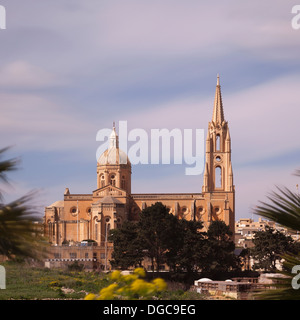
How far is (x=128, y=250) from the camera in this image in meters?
63.7

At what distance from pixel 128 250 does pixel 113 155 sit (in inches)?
1644

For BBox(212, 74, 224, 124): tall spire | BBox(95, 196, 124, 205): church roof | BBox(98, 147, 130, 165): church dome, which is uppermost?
BBox(212, 74, 224, 124): tall spire

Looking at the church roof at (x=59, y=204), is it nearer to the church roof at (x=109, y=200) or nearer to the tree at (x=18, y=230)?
the church roof at (x=109, y=200)

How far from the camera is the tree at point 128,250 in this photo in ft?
206

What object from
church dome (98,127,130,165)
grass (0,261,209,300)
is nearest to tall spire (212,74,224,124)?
church dome (98,127,130,165)

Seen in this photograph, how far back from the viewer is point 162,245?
63.1 metres

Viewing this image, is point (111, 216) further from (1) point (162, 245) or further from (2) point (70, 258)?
(1) point (162, 245)

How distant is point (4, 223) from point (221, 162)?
101 m

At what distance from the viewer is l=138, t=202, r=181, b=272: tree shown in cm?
6306

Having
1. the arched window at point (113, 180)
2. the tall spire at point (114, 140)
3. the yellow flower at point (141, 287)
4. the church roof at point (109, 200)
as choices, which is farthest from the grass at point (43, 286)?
the tall spire at point (114, 140)

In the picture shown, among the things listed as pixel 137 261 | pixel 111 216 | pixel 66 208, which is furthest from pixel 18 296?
pixel 66 208

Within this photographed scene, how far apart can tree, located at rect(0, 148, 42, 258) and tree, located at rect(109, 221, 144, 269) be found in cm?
5690

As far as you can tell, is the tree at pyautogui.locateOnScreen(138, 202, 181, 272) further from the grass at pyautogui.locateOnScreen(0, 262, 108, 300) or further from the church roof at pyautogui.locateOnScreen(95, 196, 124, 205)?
the church roof at pyautogui.locateOnScreen(95, 196, 124, 205)

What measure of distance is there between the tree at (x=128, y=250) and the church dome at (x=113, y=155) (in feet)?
125
